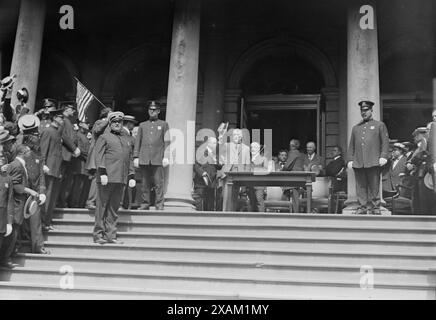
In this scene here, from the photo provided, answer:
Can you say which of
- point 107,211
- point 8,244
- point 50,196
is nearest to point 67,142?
point 50,196

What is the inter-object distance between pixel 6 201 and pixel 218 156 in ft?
20.1

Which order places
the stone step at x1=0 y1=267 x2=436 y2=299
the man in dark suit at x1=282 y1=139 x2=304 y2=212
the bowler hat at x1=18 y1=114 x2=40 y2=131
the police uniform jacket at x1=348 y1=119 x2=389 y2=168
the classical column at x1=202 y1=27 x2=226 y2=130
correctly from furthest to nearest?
the classical column at x1=202 y1=27 x2=226 y2=130 < the man in dark suit at x1=282 y1=139 x2=304 y2=212 < the police uniform jacket at x1=348 y1=119 x2=389 y2=168 < the bowler hat at x1=18 y1=114 x2=40 y2=131 < the stone step at x1=0 y1=267 x2=436 y2=299

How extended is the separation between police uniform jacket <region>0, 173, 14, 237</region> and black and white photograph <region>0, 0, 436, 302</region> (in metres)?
0.03

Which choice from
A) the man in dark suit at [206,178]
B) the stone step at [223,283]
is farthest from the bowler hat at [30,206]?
the man in dark suit at [206,178]

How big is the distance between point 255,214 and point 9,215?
3.66 meters

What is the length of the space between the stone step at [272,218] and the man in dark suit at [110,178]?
0.56 metres

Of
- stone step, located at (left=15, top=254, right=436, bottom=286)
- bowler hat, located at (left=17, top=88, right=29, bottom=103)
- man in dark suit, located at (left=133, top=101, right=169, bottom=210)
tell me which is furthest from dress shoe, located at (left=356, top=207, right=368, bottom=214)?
bowler hat, located at (left=17, top=88, right=29, bottom=103)

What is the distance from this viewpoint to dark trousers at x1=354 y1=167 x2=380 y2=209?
9.11 m

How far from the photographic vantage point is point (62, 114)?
988 centimetres

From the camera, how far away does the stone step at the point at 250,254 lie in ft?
24.7

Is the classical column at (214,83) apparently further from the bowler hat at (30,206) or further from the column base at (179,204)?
the bowler hat at (30,206)

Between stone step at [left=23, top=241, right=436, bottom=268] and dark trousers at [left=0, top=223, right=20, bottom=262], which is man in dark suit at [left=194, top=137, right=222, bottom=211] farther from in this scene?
dark trousers at [left=0, top=223, right=20, bottom=262]

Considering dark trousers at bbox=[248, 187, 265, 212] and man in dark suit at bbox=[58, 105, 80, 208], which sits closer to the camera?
man in dark suit at bbox=[58, 105, 80, 208]
